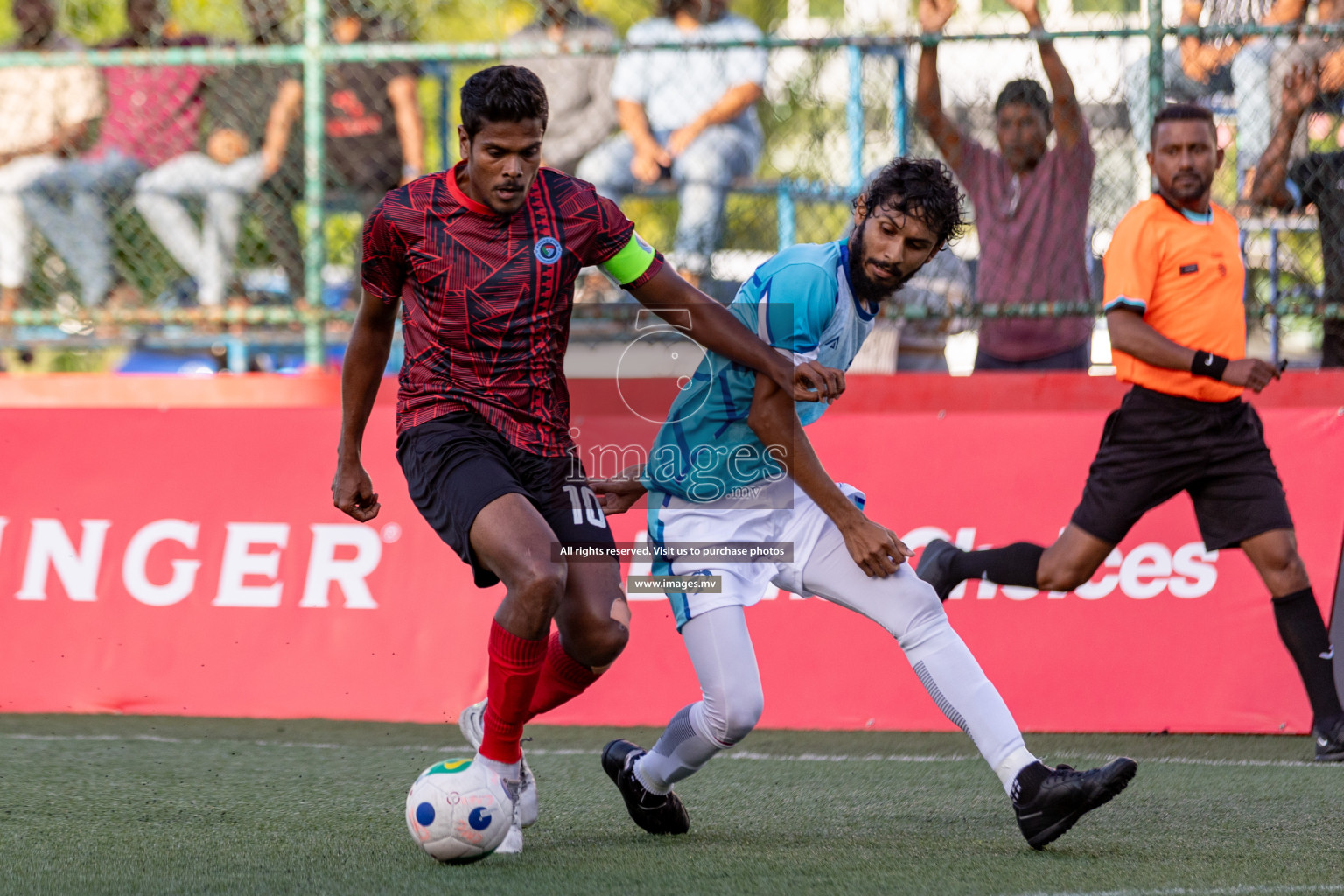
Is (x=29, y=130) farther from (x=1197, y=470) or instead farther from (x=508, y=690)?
(x=1197, y=470)

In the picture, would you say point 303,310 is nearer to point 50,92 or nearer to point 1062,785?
point 50,92

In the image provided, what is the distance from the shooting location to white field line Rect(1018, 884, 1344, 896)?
3568 millimetres

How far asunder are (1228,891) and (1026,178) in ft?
14.9

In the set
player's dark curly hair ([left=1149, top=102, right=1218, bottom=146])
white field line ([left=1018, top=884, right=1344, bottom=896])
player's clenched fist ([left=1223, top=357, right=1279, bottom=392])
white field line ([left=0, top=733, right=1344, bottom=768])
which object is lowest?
white field line ([left=0, top=733, right=1344, bottom=768])

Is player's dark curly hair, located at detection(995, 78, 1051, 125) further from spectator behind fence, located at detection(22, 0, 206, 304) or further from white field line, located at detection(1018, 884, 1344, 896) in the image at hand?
white field line, located at detection(1018, 884, 1344, 896)

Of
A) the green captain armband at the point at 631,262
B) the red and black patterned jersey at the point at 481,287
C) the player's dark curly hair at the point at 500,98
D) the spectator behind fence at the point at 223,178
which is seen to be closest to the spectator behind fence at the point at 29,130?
the spectator behind fence at the point at 223,178

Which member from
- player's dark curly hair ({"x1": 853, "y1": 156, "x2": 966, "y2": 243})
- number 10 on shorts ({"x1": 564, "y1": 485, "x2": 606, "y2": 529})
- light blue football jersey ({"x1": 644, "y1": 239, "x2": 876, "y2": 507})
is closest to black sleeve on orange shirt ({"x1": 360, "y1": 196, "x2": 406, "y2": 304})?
number 10 on shorts ({"x1": 564, "y1": 485, "x2": 606, "y2": 529})

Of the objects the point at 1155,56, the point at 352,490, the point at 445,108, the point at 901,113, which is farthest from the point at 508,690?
the point at 445,108

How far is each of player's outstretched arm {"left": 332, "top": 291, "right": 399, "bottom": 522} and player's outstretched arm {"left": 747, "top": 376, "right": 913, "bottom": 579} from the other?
112cm

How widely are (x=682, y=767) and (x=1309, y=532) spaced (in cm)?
334

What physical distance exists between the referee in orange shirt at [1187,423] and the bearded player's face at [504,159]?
248 centimetres

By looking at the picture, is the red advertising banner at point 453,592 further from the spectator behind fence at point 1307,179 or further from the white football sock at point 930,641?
the white football sock at point 930,641

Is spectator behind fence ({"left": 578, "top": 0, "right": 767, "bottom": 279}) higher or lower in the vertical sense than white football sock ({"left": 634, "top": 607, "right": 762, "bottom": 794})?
higher

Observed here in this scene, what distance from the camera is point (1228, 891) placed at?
360 cm
